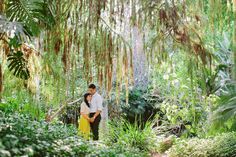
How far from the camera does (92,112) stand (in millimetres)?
6102

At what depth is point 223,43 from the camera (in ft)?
26.3

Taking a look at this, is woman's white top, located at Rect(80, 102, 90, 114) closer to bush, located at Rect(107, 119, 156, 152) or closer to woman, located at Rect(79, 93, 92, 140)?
woman, located at Rect(79, 93, 92, 140)

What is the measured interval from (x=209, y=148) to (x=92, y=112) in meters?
1.76

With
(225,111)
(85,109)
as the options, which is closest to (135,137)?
(225,111)

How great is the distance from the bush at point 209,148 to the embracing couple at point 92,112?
4.83 ft

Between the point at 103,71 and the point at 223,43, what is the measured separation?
515 centimetres

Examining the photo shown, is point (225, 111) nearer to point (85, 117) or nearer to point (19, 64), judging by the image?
point (85, 117)

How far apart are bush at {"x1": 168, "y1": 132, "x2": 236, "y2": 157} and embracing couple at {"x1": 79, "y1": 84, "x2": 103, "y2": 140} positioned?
1.47 metres

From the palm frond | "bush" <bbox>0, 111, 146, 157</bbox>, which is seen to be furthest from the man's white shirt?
the palm frond

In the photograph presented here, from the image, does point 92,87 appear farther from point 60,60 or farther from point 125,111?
point 125,111

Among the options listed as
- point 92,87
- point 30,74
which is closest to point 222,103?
point 92,87

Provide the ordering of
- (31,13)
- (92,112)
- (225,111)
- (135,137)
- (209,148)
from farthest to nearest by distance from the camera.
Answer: (135,137)
(225,111)
(209,148)
(92,112)
(31,13)

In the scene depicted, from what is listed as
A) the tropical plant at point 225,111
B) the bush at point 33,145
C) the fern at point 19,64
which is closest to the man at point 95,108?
the fern at point 19,64

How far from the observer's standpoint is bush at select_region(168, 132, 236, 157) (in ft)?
19.9
